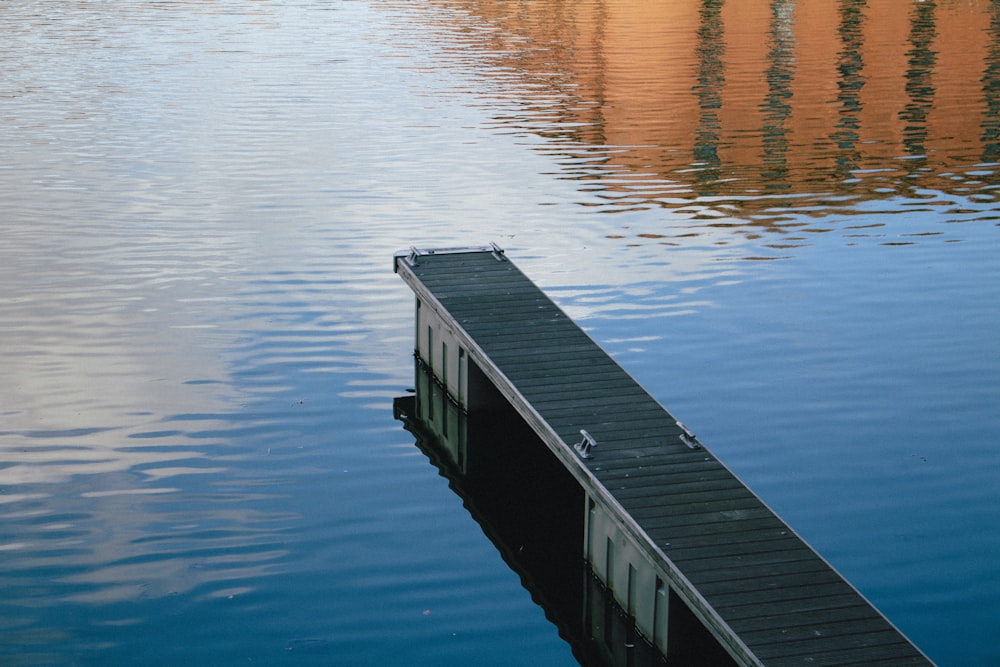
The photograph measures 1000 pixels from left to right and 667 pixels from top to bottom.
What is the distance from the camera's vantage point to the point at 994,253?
106ft

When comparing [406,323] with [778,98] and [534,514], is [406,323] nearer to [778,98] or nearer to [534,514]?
[534,514]

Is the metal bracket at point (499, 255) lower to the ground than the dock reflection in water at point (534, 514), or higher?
higher

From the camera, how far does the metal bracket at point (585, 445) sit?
56.7ft

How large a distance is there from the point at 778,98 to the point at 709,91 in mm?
3238

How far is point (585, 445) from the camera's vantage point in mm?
17516

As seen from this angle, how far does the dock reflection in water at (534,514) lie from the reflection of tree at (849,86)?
2228cm

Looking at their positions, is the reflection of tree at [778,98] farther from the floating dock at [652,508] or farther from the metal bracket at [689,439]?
the metal bracket at [689,439]

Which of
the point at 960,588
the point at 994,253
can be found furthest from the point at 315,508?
the point at 994,253

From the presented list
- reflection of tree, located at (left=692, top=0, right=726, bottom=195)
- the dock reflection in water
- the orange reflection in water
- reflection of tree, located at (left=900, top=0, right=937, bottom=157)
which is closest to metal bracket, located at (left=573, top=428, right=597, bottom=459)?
the dock reflection in water

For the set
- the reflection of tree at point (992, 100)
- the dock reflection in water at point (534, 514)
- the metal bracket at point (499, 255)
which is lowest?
the dock reflection in water at point (534, 514)

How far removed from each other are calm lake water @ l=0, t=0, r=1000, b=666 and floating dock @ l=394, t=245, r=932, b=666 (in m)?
1.51

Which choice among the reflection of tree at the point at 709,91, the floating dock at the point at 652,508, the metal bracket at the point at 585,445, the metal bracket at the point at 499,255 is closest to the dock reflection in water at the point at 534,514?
the floating dock at the point at 652,508

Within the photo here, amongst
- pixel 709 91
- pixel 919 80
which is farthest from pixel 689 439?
pixel 919 80

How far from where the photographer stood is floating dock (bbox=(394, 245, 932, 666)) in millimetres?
13836
